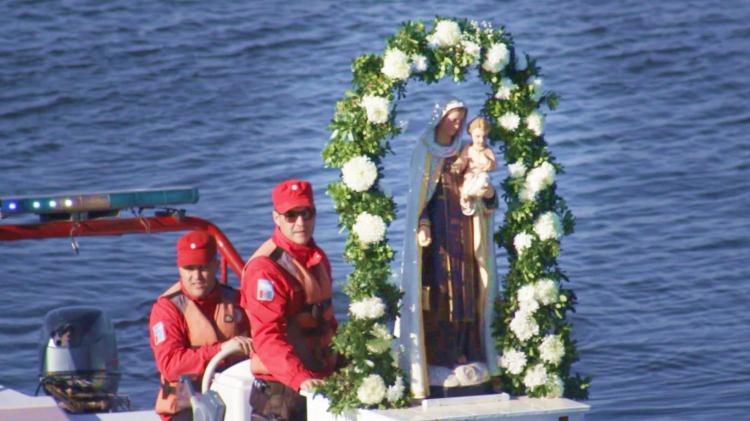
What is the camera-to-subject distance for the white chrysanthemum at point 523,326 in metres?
6.41

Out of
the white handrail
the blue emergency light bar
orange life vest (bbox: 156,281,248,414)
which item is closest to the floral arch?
the white handrail

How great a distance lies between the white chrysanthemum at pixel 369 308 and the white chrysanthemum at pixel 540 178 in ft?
2.70

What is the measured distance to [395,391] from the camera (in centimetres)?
620

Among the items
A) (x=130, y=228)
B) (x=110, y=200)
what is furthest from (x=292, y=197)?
(x=130, y=228)

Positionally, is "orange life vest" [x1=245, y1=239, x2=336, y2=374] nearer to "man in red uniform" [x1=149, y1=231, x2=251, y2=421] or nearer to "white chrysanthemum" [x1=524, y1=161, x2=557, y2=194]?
"man in red uniform" [x1=149, y1=231, x2=251, y2=421]

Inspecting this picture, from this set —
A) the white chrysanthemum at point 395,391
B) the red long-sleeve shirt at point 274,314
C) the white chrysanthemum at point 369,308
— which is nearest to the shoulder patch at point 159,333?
the red long-sleeve shirt at point 274,314

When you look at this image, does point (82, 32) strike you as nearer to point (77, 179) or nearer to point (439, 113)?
point (77, 179)

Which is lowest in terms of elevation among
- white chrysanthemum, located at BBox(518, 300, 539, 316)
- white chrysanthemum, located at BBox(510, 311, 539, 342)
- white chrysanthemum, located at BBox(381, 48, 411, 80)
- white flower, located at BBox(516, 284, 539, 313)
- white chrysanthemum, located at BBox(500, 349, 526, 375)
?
white chrysanthemum, located at BBox(500, 349, 526, 375)

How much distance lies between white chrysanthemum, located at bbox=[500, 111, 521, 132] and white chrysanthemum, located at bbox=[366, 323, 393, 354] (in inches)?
38.8

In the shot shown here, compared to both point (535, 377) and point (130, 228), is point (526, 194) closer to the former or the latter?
point (535, 377)

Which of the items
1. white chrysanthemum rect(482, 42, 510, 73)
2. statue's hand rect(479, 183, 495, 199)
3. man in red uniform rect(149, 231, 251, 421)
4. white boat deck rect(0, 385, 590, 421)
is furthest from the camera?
man in red uniform rect(149, 231, 251, 421)

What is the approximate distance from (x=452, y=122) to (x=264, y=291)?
1.02 m

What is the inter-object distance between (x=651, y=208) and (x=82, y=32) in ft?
23.2

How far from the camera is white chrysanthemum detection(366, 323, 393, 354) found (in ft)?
20.3
